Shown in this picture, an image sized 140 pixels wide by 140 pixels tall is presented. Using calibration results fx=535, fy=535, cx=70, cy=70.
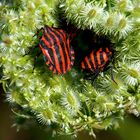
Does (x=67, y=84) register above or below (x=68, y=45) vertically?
below

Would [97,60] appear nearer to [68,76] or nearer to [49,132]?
[68,76]

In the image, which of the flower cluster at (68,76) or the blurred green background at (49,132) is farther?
the blurred green background at (49,132)

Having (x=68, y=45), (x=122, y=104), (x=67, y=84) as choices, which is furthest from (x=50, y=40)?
(x=122, y=104)

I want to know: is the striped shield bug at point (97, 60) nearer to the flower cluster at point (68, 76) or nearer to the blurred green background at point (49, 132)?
the flower cluster at point (68, 76)

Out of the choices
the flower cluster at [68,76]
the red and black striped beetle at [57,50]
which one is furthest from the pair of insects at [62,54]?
the flower cluster at [68,76]

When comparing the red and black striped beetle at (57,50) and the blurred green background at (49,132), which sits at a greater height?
the red and black striped beetle at (57,50)

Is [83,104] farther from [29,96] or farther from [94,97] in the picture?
[29,96]
